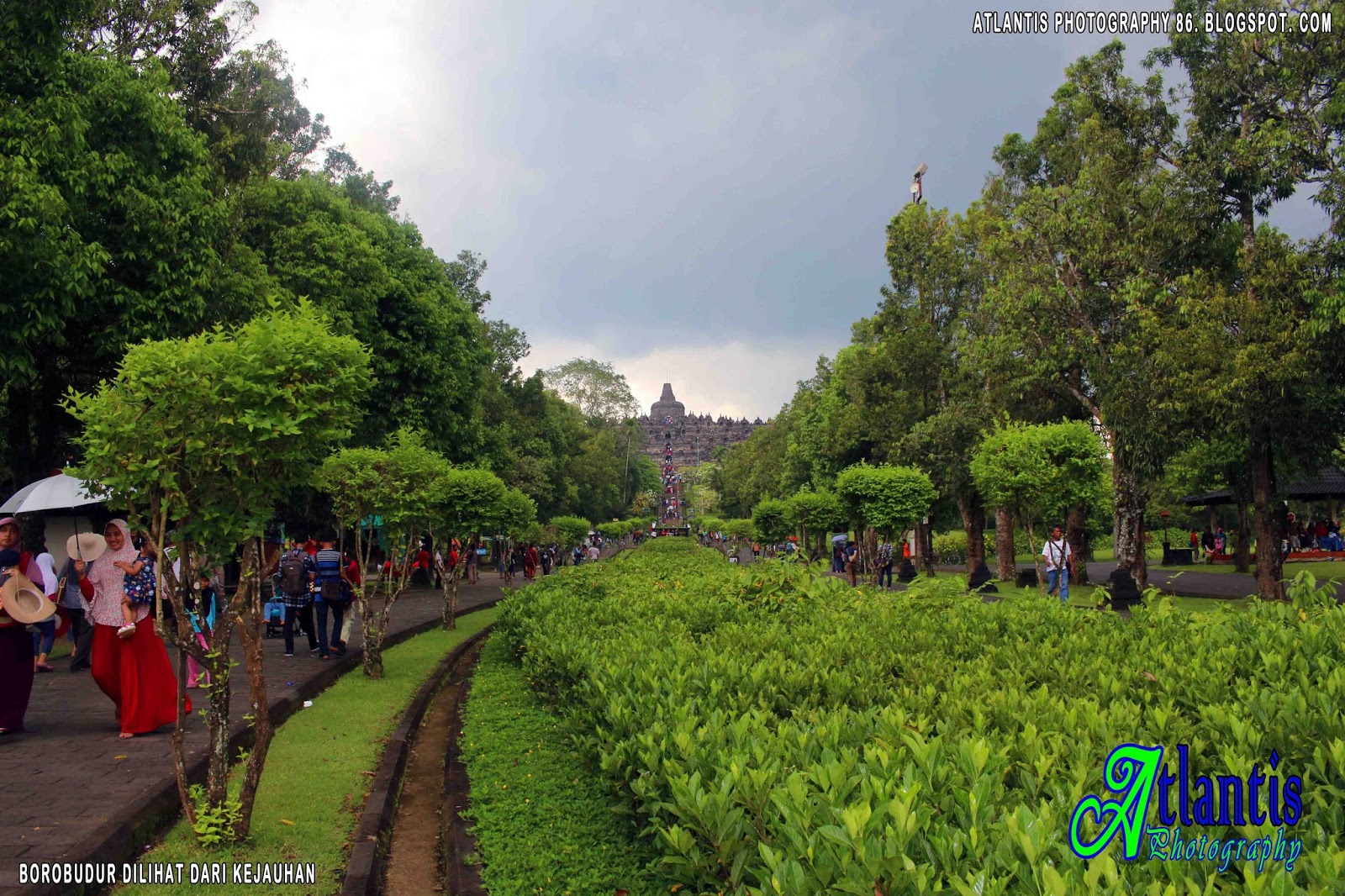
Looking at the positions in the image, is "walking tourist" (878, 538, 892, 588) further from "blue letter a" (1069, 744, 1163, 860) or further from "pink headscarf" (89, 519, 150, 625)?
"blue letter a" (1069, 744, 1163, 860)

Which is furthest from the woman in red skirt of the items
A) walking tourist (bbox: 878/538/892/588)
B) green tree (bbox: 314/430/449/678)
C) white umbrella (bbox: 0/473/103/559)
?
walking tourist (bbox: 878/538/892/588)

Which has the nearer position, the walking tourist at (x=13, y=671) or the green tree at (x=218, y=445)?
the green tree at (x=218, y=445)

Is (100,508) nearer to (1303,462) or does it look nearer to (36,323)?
(36,323)

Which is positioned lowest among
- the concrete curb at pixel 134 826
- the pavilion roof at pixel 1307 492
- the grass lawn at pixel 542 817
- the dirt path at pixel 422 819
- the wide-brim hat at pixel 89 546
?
the dirt path at pixel 422 819

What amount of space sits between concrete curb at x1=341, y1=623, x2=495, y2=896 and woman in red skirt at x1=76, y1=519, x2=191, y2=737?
1751mm

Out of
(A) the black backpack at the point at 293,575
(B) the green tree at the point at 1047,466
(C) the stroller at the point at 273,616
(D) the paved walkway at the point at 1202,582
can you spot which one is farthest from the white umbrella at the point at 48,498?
(D) the paved walkway at the point at 1202,582

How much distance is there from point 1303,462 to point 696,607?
23.0 meters

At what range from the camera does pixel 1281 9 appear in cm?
1628

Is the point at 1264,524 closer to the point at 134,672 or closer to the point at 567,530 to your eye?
the point at 134,672

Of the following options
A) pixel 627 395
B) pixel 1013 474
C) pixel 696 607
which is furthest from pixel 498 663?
pixel 627 395

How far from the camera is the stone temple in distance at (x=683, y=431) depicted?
566ft

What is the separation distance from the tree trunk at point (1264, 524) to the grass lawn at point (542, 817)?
16.9 metres

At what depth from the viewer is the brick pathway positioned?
183 inches

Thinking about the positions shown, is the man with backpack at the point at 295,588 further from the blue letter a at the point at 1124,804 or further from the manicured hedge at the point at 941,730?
the blue letter a at the point at 1124,804
